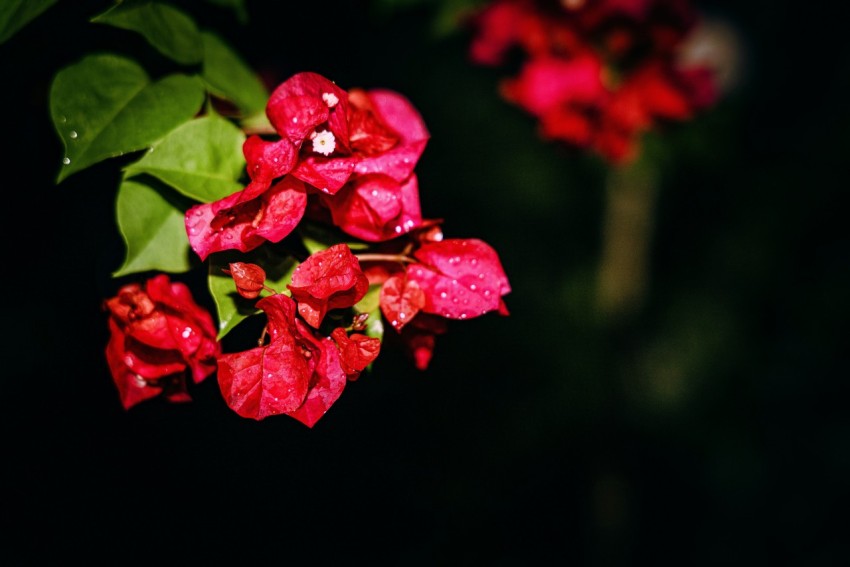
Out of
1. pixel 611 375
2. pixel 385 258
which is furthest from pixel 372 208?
pixel 611 375

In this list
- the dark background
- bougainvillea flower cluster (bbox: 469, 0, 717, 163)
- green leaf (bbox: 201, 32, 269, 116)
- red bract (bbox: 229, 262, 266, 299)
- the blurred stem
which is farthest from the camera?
the dark background

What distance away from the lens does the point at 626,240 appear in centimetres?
207

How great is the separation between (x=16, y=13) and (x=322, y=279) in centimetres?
27

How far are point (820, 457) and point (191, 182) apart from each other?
8.47 ft

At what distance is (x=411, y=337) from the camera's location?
1.78 ft

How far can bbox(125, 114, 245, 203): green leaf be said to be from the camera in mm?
470

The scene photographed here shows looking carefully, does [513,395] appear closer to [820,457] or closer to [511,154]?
[511,154]

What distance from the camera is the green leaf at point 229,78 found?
0.58 metres

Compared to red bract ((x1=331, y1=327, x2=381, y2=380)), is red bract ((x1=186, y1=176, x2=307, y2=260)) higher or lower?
red bract ((x1=186, y1=176, x2=307, y2=260))

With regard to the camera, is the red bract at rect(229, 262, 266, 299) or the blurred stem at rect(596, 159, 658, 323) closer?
the red bract at rect(229, 262, 266, 299)

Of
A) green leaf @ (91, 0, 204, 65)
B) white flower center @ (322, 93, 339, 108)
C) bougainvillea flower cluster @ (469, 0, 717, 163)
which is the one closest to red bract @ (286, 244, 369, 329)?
white flower center @ (322, 93, 339, 108)

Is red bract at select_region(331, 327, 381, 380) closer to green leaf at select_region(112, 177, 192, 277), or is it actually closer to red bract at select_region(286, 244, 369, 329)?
red bract at select_region(286, 244, 369, 329)

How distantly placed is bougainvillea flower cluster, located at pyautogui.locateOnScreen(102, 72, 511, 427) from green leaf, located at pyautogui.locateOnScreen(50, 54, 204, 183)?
67 mm

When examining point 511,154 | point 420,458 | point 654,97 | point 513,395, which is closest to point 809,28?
point 511,154
